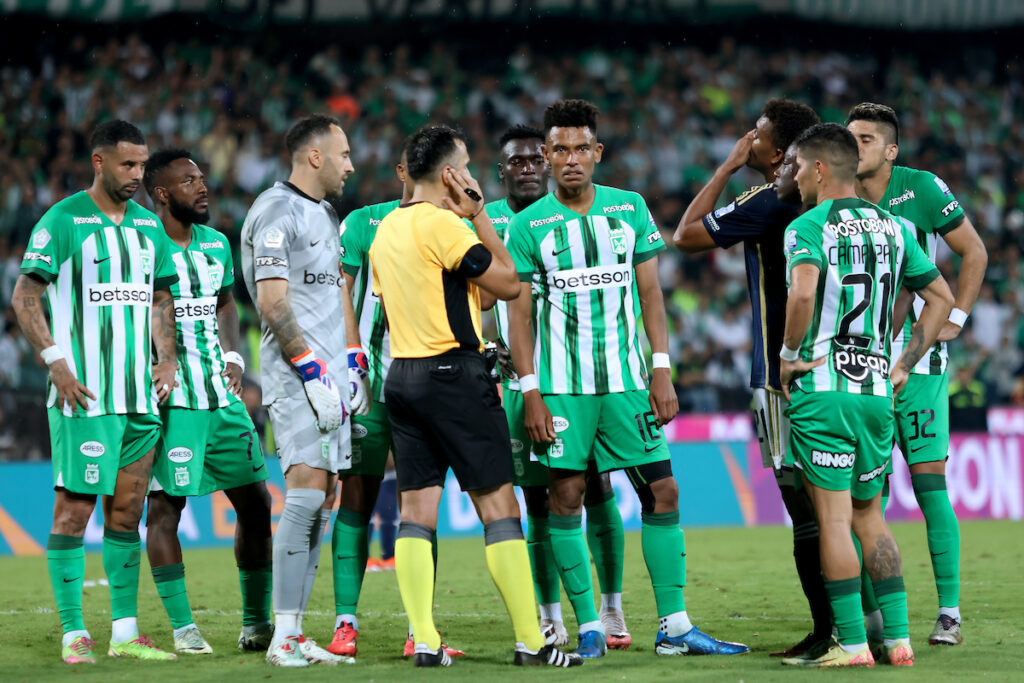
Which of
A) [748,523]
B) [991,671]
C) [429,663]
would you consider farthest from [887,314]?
[748,523]

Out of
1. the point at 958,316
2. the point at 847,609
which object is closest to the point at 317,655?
the point at 847,609

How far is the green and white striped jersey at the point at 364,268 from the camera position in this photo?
6.66m

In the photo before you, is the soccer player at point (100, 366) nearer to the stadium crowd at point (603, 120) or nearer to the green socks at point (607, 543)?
the green socks at point (607, 543)

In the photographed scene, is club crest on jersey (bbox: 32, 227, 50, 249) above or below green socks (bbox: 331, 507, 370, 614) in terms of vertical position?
above

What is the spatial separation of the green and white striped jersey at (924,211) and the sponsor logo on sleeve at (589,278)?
5.27 ft

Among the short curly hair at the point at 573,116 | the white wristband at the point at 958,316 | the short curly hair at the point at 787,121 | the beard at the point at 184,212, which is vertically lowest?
the white wristband at the point at 958,316

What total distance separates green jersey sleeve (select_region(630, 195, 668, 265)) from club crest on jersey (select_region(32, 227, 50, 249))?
2.94 metres

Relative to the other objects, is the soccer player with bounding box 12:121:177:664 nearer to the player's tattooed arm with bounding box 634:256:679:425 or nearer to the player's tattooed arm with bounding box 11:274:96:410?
the player's tattooed arm with bounding box 11:274:96:410

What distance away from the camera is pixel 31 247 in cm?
602

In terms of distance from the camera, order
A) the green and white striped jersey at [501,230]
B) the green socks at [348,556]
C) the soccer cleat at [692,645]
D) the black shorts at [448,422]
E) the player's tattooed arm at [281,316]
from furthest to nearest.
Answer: the green and white striped jersey at [501,230], the green socks at [348,556], the soccer cleat at [692,645], the player's tattooed arm at [281,316], the black shorts at [448,422]

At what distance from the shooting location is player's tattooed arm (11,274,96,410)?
233 inches

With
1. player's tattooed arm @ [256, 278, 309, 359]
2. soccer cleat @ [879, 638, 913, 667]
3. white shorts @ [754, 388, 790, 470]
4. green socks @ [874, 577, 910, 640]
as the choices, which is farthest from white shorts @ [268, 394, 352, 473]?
soccer cleat @ [879, 638, 913, 667]

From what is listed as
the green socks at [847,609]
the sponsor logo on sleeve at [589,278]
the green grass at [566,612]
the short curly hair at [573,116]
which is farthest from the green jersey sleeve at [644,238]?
the green grass at [566,612]

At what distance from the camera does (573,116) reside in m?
6.21
